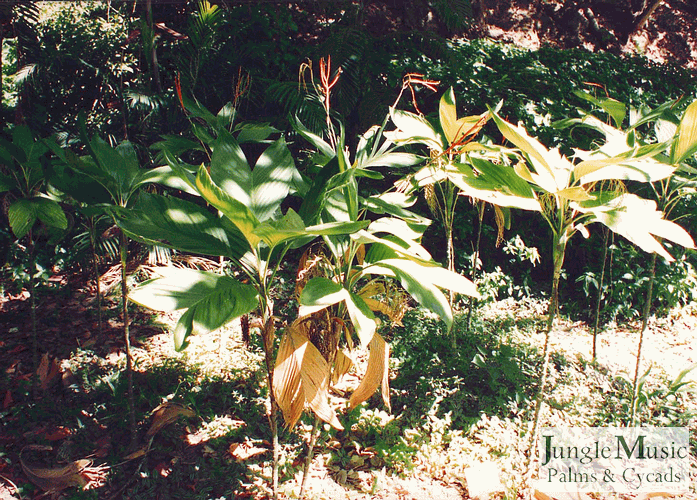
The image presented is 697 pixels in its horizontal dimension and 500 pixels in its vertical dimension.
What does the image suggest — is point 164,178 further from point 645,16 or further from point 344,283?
point 645,16

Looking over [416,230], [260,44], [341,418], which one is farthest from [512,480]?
[260,44]

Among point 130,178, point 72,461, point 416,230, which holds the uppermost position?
point 130,178

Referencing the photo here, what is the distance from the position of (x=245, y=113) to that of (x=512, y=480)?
11.2ft

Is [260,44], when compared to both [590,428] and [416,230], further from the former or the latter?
[590,428]

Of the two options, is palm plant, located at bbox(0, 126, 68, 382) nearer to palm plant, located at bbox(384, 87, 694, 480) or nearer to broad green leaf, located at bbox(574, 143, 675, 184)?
palm plant, located at bbox(384, 87, 694, 480)

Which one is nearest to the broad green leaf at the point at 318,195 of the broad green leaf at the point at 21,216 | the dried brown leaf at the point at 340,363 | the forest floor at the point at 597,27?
the dried brown leaf at the point at 340,363

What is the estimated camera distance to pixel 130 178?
1.83 meters

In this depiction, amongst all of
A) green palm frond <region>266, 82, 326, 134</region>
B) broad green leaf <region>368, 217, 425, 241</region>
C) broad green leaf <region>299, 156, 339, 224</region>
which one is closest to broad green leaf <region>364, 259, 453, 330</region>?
broad green leaf <region>368, 217, 425, 241</region>

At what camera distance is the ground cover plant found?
1455mm

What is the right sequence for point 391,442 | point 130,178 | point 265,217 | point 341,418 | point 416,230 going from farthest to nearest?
point 341,418 < point 391,442 < point 130,178 < point 416,230 < point 265,217

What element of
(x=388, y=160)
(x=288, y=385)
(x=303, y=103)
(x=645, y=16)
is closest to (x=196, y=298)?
(x=288, y=385)

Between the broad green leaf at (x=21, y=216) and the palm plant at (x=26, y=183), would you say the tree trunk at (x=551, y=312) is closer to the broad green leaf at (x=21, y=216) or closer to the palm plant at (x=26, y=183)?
the palm plant at (x=26, y=183)

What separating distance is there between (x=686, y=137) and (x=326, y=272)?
1337mm

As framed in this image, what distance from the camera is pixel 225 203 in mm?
1162
